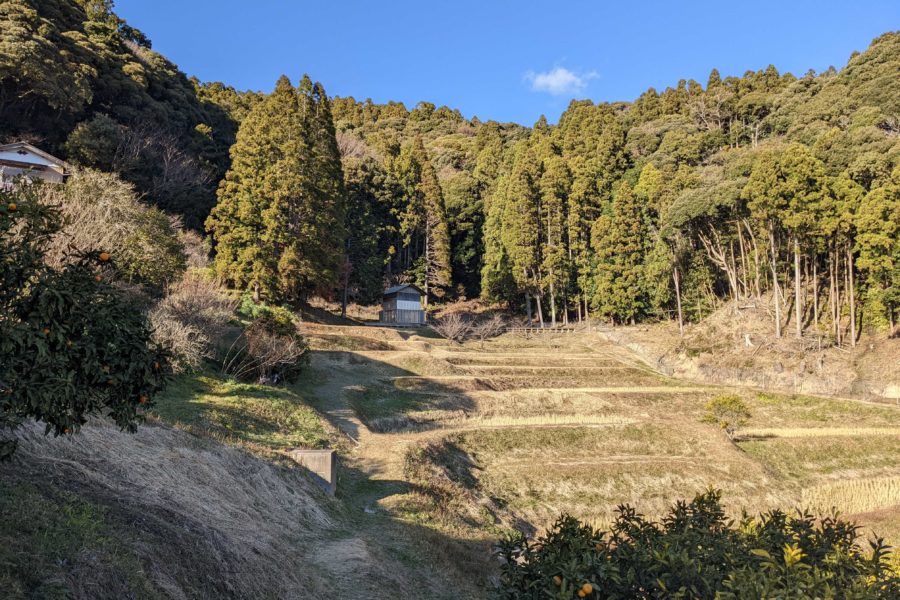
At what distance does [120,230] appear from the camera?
1666 centimetres

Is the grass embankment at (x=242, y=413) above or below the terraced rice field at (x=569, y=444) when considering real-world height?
above

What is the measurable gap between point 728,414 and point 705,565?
21245 mm

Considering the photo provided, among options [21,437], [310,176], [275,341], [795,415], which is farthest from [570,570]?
[310,176]

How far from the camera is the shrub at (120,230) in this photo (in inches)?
580

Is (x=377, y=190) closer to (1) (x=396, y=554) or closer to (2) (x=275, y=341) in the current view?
(2) (x=275, y=341)

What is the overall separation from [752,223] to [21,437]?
3928cm

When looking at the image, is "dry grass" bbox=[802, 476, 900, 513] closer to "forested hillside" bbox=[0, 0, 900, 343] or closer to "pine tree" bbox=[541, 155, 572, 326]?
"forested hillside" bbox=[0, 0, 900, 343]

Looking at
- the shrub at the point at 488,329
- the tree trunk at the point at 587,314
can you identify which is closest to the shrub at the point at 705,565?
the shrub at the point at 488,329

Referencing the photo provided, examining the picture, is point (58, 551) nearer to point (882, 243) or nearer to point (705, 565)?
point (705, 565)

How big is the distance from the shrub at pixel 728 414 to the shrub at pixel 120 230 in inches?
886

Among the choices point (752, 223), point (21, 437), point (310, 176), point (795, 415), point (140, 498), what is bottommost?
point (795, 415)

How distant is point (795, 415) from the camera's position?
25.6 metres

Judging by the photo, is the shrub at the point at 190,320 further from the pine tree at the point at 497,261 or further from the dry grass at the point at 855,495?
the pine tree at the point at 497,261

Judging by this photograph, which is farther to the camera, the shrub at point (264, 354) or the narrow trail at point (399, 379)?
the shrub at point (264, 354)
